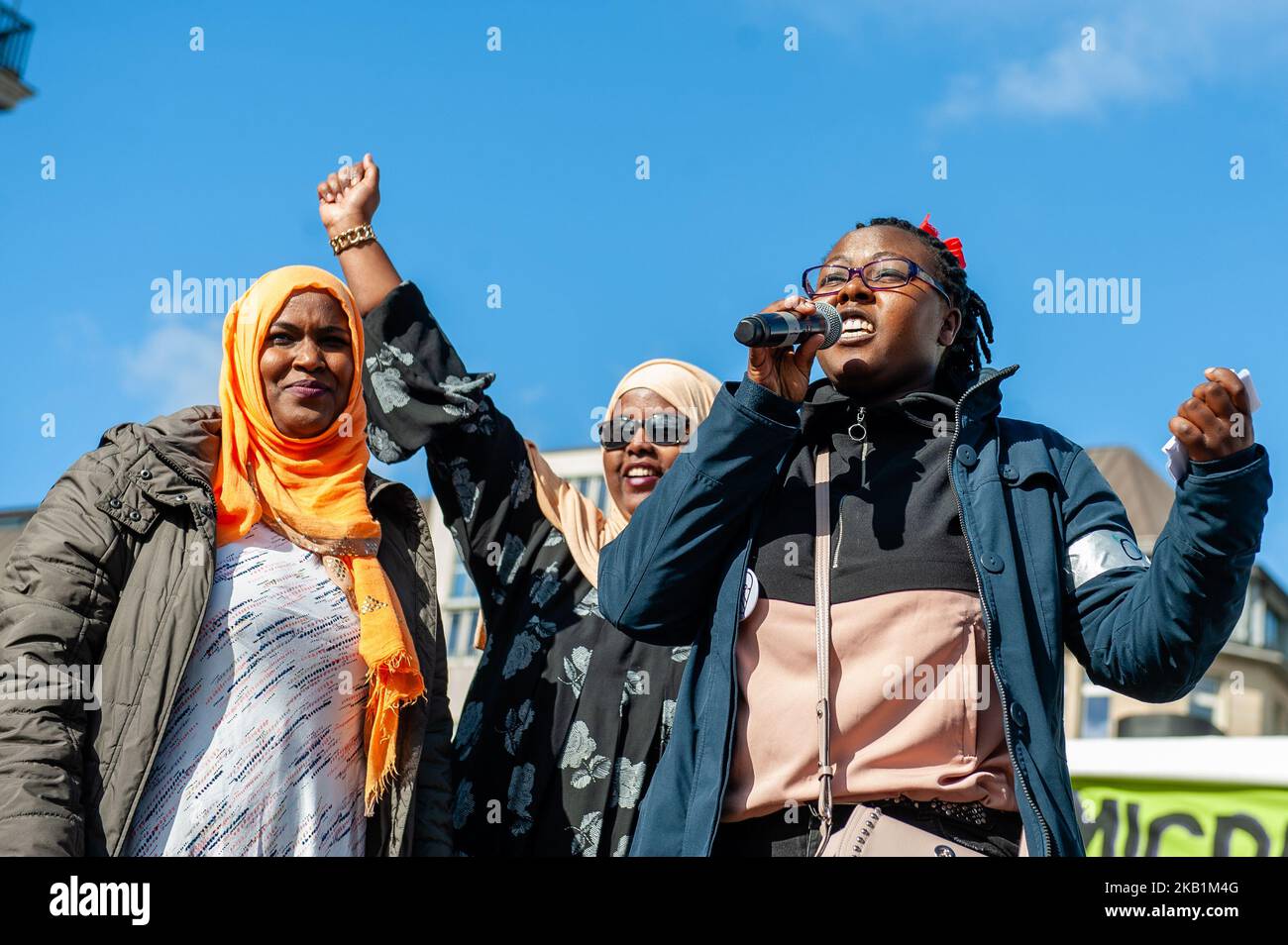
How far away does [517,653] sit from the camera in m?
4.58

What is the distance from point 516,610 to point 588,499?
372 mm

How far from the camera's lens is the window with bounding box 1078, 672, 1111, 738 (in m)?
35.3

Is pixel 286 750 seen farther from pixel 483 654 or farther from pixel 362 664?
pixel 483 654

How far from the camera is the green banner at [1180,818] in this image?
671cm

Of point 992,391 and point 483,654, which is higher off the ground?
point 992,391

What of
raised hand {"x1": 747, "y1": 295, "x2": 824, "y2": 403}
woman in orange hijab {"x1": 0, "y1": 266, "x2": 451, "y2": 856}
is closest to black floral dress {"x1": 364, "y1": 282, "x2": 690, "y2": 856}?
woman in orange hijab {"x1": 0, "y1": 266, "x2": 451, "y2": 856}

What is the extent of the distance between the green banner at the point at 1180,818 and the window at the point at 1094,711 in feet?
94.1

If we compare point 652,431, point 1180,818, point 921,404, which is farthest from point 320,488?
point 1180,818

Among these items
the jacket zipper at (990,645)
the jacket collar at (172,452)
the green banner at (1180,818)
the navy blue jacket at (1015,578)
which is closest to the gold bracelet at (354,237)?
the jacket collar at (172,452)

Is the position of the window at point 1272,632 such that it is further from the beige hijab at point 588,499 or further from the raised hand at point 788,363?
the raised hand at point 788,363

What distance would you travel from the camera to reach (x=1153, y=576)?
10.3 feet

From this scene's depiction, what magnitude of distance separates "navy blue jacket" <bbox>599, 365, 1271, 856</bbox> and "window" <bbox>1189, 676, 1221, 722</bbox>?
34.6m

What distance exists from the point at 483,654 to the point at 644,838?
1.50 metres
